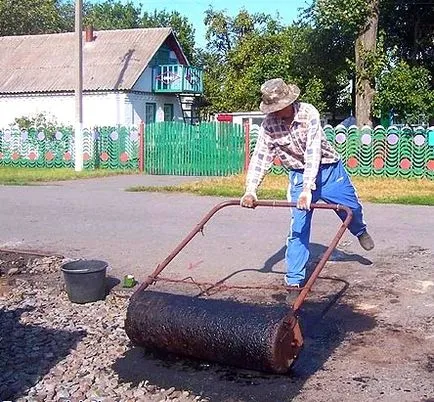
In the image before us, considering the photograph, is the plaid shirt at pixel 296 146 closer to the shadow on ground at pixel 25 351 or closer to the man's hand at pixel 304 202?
the man's hand at pixel 304 202

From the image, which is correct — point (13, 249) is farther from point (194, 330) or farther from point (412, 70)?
point (412, 70)

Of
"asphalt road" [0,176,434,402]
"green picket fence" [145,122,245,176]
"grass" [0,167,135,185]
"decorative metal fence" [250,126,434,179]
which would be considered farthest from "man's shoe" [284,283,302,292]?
"green picket fence" [145,122,245,176]

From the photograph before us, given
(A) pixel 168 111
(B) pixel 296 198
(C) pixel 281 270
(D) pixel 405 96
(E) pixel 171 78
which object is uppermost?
(E) pixel 171 78

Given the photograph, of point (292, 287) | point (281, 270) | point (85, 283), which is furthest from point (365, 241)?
point (85, 283)

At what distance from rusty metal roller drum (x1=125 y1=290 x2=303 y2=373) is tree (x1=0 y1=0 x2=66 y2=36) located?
44707 mm

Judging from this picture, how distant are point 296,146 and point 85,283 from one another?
86.8 inches

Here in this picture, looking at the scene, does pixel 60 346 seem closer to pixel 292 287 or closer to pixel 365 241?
pixel 292 287

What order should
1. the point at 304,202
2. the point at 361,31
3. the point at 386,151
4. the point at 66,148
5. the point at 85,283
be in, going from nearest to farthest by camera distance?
the point at 304,202 < the point at 85,283 < the point at 386,151 < the point at 361,31 < the point at 66,148

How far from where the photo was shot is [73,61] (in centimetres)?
3553

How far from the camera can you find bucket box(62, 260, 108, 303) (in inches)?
261

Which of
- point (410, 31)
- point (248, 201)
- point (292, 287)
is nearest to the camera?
point (292, 287)

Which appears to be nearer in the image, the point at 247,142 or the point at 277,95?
the point at 277,95

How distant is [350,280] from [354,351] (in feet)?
6.90

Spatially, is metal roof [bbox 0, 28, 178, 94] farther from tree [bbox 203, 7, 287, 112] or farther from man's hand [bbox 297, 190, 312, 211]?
man's hand [bbox 297, 190, 312, 211]
